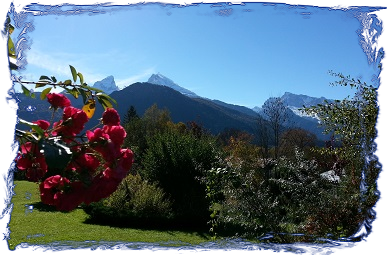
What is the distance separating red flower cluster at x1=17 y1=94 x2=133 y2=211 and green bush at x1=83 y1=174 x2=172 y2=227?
1044 centimetres

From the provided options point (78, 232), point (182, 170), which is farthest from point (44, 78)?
point (182, 170)

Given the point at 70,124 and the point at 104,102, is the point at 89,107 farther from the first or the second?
the point at 70,124

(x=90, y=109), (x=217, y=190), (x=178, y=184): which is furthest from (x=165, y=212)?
(x=90, y=109)

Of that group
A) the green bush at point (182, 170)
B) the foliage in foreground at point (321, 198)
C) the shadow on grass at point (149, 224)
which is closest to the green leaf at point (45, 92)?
the foliage in foreground at point (321, 198)

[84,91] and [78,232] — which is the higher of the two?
[84,91]

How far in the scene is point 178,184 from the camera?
487 inches

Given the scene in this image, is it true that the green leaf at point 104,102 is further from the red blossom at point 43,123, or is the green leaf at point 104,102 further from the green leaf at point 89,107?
Result: the red blossom at point 43,123

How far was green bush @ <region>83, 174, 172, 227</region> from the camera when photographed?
1100 centimetres

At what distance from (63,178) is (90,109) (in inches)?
12.4

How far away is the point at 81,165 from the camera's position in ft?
2.88

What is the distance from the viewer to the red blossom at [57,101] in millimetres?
1048

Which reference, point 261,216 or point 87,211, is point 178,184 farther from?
point 261,216

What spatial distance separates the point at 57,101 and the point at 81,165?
0.28 metres

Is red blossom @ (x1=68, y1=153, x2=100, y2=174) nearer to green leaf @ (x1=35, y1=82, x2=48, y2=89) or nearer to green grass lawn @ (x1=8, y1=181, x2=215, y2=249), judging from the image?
green leaf @ (x1=35, y1=82, x2=48, y2=89)
